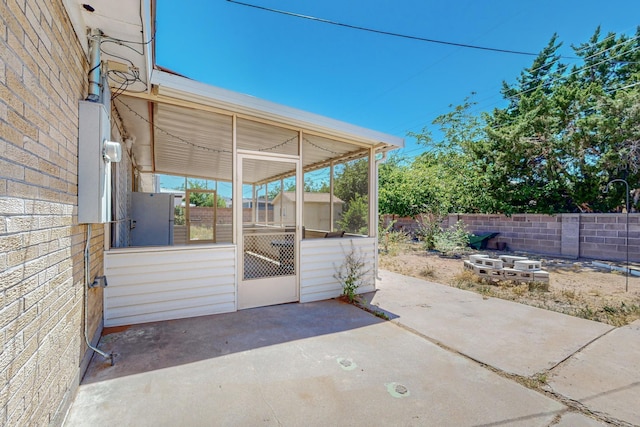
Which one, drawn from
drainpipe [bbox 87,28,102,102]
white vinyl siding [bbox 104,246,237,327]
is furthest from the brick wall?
drainpipe [bbox 87,28,102,102]

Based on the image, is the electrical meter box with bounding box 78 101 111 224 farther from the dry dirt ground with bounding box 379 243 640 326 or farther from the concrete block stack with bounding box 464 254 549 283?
the concrete block stack with bounding box 464 254 549 283

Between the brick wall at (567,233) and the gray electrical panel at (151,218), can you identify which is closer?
the gray electrical panel at (151,218)

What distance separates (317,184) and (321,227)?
806mm

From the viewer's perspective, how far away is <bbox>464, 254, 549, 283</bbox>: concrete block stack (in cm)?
538

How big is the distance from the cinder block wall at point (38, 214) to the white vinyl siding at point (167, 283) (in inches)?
49.2

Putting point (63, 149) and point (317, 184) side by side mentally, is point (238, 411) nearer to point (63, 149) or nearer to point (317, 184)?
point (63, 149)

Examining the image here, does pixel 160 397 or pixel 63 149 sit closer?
pixel 63 149

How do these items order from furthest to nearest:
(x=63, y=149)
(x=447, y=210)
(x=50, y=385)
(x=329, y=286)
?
(x=447, y=210), (x=329, y=286), (x=63, y=149), (x=50, y=385)

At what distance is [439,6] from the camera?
7.93 meters

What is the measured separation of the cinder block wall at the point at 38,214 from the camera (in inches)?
46.1

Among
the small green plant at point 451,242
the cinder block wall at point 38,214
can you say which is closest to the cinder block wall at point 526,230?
the small green plant at point 451,242

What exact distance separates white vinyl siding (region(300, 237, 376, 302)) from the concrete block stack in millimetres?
2519

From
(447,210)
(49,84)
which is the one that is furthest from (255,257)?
(447,210)

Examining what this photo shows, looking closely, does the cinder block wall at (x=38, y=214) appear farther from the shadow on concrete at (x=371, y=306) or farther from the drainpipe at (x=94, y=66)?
the shadow on concrete at (x=371, y=306)
